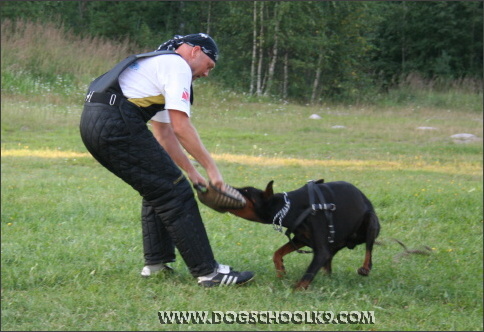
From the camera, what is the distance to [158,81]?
14.6ft

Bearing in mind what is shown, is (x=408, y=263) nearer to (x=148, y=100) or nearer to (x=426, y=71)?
(x=148, y=100)

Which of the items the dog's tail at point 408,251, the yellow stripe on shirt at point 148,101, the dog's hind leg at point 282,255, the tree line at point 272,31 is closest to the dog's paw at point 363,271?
A: the dog's hind leg at point 282,255

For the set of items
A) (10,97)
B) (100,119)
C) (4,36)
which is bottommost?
(10,97)

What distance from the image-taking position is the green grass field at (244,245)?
436 cm

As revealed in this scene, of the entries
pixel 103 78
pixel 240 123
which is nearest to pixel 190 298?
pixel 103 78

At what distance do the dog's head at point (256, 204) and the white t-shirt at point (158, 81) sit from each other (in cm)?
98

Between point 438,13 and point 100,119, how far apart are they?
3307 cm

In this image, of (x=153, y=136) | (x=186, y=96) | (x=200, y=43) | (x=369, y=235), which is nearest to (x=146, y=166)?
(x=153, y=136)

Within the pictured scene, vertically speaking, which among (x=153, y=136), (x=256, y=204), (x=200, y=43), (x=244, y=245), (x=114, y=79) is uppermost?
(x=200, y=43)

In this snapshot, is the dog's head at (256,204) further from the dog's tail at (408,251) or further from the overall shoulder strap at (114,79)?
the dog's tail at (408,251)

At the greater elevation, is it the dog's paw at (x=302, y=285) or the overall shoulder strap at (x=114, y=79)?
the overall shoulder strap at (x=114, y=79)

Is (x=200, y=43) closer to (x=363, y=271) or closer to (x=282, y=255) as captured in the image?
(x=282, y=255)

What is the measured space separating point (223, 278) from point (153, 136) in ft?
3.88

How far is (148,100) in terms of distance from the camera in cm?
452
